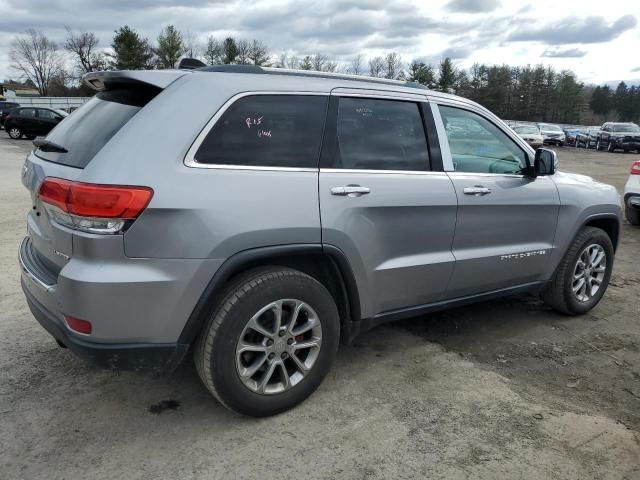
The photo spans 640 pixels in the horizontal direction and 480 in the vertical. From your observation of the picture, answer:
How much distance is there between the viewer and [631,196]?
8719 mm

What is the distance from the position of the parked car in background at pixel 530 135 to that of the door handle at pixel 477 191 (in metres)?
22.3

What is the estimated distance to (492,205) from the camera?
3.85 m

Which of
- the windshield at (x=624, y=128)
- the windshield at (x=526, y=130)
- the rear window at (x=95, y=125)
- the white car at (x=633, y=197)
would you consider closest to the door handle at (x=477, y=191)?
the rear window at (x=95, y=125)

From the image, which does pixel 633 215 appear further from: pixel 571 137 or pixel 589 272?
pixel 571 137

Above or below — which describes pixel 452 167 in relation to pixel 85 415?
above

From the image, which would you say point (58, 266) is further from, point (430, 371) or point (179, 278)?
point (430, 371)

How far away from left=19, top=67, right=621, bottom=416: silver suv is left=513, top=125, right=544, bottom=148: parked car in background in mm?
22697

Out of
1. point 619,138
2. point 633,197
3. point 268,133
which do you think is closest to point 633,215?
point 633,197

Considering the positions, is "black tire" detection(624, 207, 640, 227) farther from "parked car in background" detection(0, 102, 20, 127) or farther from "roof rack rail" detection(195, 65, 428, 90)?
"parked car in background" detection(0, 102, 20, 127)

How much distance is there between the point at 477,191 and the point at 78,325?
2.55 meters

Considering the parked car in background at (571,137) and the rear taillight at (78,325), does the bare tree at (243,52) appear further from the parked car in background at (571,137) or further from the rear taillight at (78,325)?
the rear taillight at (78,325)

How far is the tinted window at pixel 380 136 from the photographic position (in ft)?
10.6

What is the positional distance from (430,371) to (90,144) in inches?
96.7

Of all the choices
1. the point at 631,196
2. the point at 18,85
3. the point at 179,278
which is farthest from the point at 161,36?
the point at 179,278
